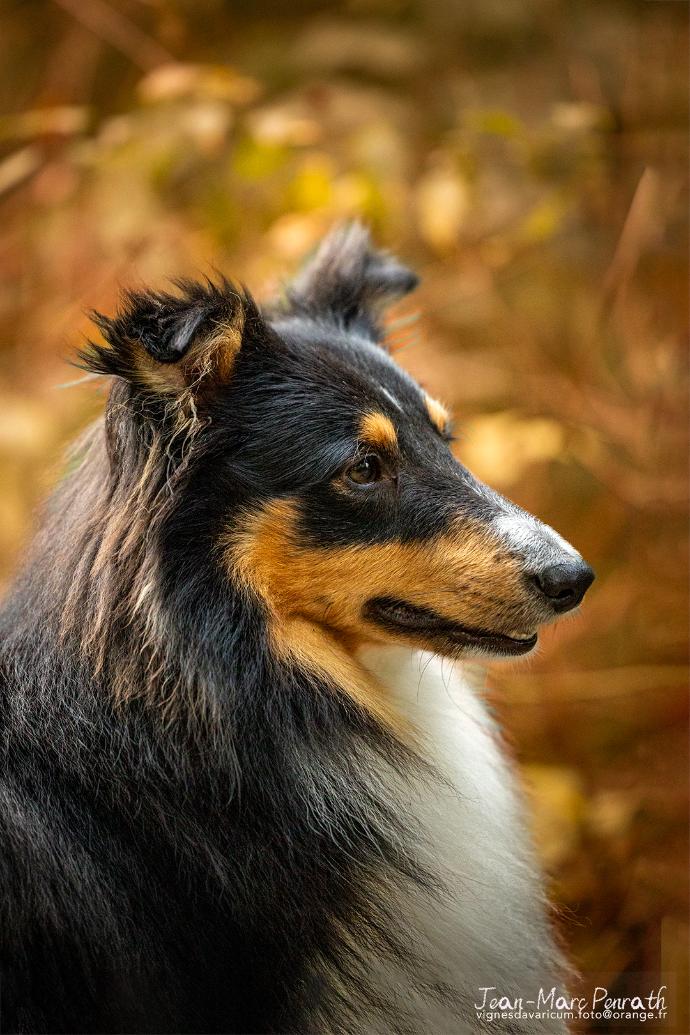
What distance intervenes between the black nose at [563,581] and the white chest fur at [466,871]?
405 mm

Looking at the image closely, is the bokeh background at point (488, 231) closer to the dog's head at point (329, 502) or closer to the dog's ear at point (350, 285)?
the dog's ear at point (350, 285)

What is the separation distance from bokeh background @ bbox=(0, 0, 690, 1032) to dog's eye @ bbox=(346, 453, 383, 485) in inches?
102

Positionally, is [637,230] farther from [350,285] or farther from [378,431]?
[378,431]

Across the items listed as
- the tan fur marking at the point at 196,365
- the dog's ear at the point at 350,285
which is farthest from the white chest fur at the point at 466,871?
the dog's ear at the point at 350,285

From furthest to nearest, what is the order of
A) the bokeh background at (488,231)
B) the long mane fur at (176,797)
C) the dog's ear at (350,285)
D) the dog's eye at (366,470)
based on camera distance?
1. the bokeh background at (488,231)
2. the dog's ear at (350,285)
3. the dog's eye at (366,470)
4. the long mane fur at (176,797)

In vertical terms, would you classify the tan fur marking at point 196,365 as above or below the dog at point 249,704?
above

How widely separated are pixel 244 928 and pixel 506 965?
669 mm

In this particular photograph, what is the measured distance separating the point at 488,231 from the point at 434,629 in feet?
11.8

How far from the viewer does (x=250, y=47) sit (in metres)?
5.57

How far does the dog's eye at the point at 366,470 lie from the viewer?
2361 millimetres

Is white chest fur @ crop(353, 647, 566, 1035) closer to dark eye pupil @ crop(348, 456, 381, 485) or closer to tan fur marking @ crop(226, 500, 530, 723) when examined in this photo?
tan fur marking @ crop(226, 500, 530, 723)

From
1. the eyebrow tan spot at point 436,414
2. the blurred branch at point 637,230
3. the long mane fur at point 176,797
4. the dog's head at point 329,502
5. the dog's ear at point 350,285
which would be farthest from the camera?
the blurred branch at point 637,230

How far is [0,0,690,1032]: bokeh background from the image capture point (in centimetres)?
496

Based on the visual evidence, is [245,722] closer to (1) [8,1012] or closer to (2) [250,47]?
(1) [8,1012]
